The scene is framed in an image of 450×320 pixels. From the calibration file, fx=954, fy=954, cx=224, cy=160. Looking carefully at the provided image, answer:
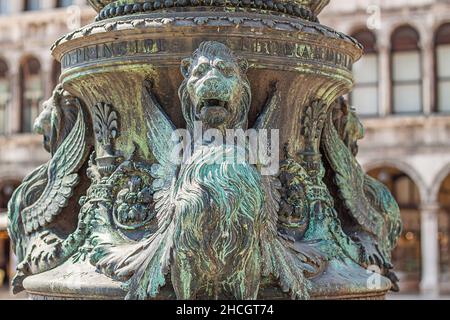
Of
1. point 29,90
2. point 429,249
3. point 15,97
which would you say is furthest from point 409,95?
point 15,97

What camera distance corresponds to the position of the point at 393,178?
26766mm

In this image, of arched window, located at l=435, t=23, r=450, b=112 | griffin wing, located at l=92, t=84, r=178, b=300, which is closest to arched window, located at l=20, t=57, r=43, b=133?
arched window, located at l=435, t=23, r=450, b=112

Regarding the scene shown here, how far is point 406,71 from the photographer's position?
82.4 ft

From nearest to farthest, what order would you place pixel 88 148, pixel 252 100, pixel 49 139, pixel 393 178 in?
1. pixel 252 100
2. pixel 88 148
3. pixel 49 139
4. pixel 393 178

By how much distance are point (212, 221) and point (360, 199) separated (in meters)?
1.29

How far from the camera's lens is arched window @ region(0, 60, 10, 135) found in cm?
2820

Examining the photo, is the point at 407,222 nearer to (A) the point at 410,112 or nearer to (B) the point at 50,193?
(A) the point at 410,112

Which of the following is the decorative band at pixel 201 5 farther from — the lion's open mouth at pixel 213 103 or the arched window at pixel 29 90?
the arched window at pixel 29 90

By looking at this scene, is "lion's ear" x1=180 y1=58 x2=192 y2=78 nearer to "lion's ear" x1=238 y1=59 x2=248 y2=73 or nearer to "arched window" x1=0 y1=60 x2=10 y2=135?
"lion's ear" x1=238 y1=59 x2=248 y2=73

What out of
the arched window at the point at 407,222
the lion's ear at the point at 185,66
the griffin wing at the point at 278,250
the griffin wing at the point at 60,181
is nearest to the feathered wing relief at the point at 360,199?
the griffin wing at the point at 278,250
